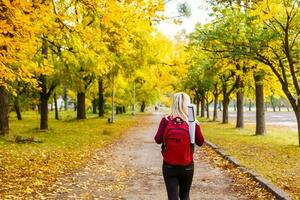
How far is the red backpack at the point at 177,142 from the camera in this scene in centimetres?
537

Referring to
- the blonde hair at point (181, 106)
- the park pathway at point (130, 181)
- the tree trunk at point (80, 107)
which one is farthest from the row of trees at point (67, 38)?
the tree trunk at point (80, 107)

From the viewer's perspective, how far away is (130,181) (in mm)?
10117

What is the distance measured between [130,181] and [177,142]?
4954 millimetres

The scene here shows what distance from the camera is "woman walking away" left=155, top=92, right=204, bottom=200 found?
5379 mm

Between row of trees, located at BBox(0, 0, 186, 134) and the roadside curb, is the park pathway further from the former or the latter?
row of trees, located at BBox(0, 0, 186, 134)

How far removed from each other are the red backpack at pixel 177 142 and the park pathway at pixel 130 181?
3075 millimetres

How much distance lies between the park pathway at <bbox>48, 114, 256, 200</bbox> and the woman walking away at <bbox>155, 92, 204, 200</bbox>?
9.54ft

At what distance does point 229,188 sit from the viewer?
9281 millimetres

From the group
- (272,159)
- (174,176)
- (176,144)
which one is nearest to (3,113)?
(272,159)

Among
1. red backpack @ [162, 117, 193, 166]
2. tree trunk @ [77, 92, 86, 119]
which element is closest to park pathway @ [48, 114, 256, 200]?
red backpack @ [162, 117, 193, 166]

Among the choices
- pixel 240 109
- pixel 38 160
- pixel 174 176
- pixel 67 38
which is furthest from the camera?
pixel 240 109

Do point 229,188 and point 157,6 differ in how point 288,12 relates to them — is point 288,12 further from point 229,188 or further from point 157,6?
point 229,188

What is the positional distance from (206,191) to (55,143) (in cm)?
1028

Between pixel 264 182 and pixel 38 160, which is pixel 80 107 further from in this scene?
pixel 264 182
